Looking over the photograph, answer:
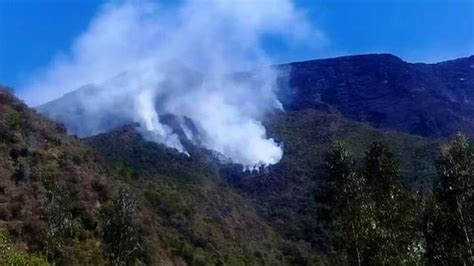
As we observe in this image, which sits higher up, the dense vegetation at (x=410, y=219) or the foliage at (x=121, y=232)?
the dense vegetation at (x=410, y=219)

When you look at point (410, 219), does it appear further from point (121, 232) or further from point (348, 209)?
point (121, 232)

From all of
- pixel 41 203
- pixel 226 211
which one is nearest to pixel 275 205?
pixel 226 211

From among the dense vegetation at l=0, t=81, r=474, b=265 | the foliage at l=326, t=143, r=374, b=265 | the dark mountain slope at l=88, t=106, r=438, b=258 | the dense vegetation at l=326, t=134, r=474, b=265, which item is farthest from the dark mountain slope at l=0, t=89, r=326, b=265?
the dense vegetation at l=326, t=134, r=474, b=265

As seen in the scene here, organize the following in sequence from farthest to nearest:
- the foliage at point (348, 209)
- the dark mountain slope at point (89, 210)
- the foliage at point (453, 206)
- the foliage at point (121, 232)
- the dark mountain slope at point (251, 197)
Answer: the dark mountain slope at point (251, 197) < the dark mountain slope at point (89, 210) < the foliage at point (121, 232) < the foliage at point (348, 209) < the foliage at point (453, 206)

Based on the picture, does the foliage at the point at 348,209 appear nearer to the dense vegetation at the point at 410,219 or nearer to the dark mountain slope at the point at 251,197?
the dense vegetation at the point at 410,219

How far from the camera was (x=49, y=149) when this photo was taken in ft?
324

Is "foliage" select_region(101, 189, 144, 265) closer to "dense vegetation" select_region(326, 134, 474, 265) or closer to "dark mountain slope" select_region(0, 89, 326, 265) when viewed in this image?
"dark mountain slope" select_region(0, 89, 326, 265)

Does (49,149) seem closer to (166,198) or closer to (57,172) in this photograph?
(57,172)

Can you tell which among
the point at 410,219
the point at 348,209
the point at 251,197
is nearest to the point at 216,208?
the point at 251,197

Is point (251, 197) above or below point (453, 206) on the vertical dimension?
above

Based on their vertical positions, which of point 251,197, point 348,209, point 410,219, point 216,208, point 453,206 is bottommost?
point 348,209

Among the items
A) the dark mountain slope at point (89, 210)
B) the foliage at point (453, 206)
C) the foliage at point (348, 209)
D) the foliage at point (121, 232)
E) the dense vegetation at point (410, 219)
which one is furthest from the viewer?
the dark mountain slope at point (89, 210)

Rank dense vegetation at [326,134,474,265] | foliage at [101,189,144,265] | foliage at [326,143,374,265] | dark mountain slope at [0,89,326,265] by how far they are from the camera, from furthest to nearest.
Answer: dark mountain slope at [0,89,326,265] → foliage at [101,189,144,265] → foliage at [326,143,374,265] → dense vegetation at [326,134,474,265]

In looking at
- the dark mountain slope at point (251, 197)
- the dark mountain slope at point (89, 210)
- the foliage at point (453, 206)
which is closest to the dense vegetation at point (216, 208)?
the foliage at point (453, 206)
